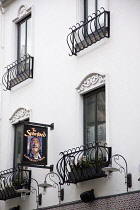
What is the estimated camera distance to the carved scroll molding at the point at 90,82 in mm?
15812

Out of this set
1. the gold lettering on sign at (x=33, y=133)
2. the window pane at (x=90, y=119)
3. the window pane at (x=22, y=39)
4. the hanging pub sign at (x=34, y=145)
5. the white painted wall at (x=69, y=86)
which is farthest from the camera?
the window pane at (x=22, y=39)

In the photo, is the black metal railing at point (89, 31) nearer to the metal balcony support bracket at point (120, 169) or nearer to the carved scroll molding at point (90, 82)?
the carved scroll molding at point (90, 82)

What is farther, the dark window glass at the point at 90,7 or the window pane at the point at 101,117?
the dark window glass at the point at 90,7

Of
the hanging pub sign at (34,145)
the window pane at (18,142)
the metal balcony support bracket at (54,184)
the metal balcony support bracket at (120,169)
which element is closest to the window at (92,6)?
the hanging pub sign at (34,145)

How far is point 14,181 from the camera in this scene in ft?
58.1

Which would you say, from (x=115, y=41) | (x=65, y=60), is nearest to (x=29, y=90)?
(x=65, y=60)

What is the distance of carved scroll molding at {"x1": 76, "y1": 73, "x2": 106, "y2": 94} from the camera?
15812 millimetres

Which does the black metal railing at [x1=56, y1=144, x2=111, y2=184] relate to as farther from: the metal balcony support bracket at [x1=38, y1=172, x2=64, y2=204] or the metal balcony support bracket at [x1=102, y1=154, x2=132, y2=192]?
the metal balcony support bracket at [x1=38, y1=172, x2=64, y2=204]

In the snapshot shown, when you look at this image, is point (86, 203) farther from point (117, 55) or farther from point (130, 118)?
point (117, 55)

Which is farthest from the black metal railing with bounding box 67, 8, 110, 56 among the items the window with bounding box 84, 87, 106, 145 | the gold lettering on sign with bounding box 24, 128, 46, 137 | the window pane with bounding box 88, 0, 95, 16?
the gold lettering on sign with bounding box 24, 128, 46, 137

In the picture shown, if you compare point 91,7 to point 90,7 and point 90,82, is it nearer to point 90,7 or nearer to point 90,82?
point 90,7

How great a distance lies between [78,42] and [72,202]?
4773mm

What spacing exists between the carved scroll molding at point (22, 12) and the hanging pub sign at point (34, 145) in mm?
5374

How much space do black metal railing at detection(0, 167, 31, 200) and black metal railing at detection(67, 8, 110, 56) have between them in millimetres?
4072
